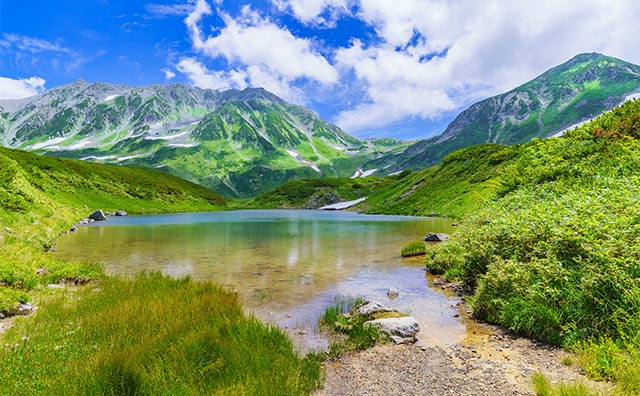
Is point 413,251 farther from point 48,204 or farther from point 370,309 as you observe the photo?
point 48,204

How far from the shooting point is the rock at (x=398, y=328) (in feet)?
38.5

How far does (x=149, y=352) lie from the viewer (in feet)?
28.6

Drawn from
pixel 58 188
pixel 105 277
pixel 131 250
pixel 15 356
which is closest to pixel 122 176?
pixel 58 188

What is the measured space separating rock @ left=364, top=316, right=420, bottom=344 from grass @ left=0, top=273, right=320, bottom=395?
328 centimetres

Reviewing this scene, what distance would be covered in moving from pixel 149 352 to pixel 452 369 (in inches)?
335

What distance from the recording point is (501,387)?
26.1 feet

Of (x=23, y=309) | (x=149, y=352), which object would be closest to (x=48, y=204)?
(x=23, y=309)

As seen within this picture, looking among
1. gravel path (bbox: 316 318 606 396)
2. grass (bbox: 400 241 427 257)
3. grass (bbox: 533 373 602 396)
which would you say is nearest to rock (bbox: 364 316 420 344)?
gravel path (bbox: 316 318 606 396)

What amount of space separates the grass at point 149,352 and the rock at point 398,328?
129 inches

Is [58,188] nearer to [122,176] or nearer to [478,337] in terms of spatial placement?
[122,176]

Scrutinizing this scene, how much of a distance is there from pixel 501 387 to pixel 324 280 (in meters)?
14.4

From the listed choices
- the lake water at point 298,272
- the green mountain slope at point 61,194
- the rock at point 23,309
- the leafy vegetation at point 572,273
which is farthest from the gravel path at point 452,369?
the green mountain slope at point 61,194

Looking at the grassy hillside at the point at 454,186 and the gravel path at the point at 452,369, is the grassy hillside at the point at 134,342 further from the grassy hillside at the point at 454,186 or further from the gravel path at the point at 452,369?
the grassy hillside at the point at 454,186

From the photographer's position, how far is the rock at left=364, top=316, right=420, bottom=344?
1175cm
